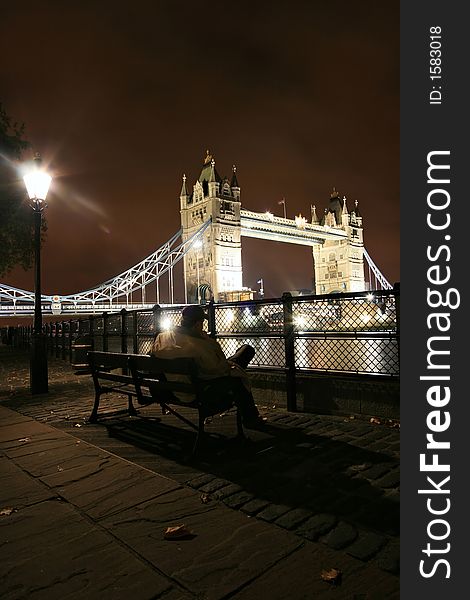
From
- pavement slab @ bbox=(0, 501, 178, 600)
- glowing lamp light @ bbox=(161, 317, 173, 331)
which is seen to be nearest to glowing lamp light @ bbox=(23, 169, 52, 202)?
glowing lamp light @ bbox=(161, 317, 173, 331)

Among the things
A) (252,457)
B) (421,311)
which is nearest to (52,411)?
(252,457)

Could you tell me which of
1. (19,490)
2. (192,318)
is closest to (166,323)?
(192,318)

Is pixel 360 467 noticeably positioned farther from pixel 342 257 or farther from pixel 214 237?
pixel 342 257

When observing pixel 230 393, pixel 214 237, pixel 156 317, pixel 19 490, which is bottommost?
pixel 19 490

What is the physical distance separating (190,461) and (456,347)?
1993 millimetres

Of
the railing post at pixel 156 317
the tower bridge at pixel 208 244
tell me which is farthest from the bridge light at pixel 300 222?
the railing post at pixel 156 317

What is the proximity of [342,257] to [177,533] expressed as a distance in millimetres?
79721

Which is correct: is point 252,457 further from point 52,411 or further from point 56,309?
point 56,309

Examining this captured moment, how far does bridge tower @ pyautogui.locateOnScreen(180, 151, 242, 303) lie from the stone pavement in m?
50.1

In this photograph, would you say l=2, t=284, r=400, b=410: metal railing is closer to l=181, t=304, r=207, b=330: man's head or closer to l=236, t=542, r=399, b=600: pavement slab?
l=181, t=304, r=207, b=330: man's head

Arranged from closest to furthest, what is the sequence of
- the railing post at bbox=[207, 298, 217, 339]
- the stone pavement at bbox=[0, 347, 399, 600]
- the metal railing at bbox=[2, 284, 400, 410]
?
the stone pavement at bbox=[0, 347, 399, 600]
the metal railing at bbox=[2, 284, 400, 410]
the railing post at bbox=[207, 298, 217, 339]

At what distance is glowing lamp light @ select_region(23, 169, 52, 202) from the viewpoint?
7.15 meters

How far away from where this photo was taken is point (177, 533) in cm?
219

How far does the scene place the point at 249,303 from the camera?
5.94 m
